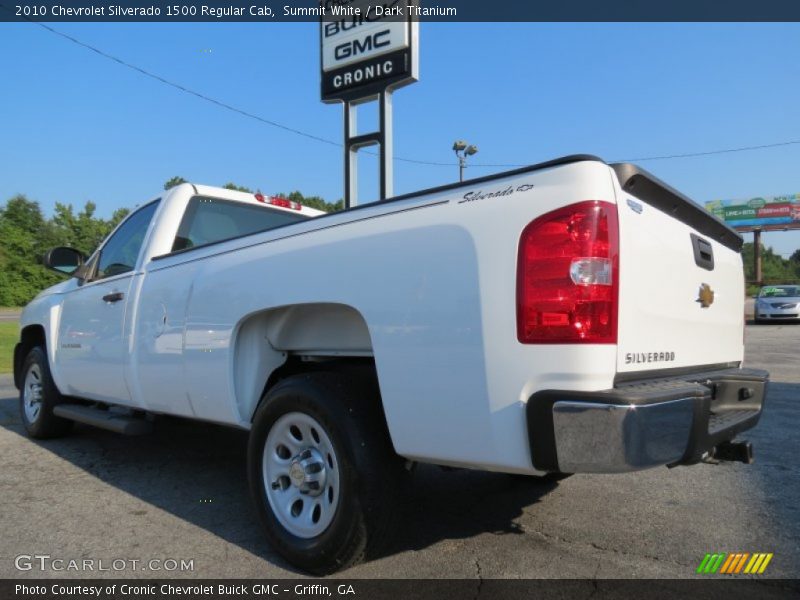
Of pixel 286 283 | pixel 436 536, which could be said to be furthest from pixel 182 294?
pixel 436 536

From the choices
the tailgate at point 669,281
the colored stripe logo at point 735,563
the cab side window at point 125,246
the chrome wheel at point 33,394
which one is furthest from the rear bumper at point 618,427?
the chrome wheel at point 33,394

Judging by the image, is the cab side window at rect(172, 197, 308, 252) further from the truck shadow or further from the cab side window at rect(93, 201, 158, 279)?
the truck shadow

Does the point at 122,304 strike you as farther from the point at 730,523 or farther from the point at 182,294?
the point at 730,523

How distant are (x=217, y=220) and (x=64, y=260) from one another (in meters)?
1.80

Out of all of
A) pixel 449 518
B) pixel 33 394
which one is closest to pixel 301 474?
pixel 449 518

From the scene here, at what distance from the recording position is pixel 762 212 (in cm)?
5500

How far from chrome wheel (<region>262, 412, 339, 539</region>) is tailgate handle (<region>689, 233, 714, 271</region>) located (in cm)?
187

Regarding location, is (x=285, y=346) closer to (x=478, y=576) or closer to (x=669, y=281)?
(x=478, y=576)

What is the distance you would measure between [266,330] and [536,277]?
→ 64.8 inches

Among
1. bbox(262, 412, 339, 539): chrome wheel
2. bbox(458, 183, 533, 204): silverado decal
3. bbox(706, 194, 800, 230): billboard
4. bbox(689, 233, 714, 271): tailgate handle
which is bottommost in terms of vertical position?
bbox(262, 412, 339, 539): chrome wheel

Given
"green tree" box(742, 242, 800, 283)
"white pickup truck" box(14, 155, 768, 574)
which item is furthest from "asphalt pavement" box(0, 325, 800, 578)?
"green tree" box(742, 242, 800, 283)

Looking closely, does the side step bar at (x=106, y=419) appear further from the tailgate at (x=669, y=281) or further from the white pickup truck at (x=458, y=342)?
the tailgate at (x=669, y=281)

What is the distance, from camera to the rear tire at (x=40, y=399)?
5.39 metres

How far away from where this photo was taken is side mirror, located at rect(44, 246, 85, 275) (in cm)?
542
